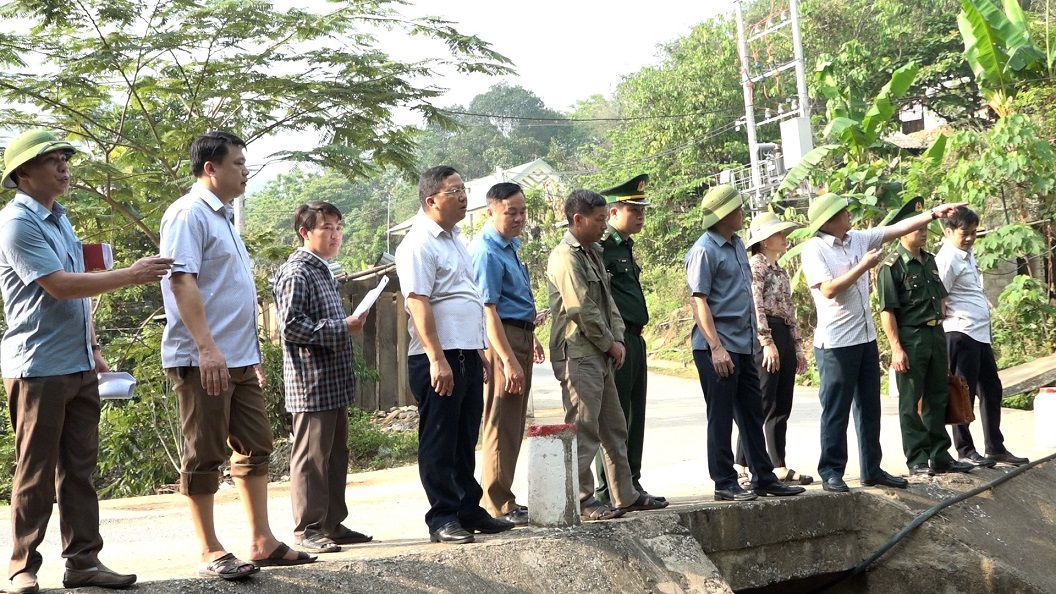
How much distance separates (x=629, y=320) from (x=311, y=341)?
6.55ft

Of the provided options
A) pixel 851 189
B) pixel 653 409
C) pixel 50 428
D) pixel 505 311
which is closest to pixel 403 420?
pixel 653 409

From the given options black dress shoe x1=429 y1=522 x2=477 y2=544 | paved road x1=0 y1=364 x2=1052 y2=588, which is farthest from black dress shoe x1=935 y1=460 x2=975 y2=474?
black dress shoe x1=429 y1=522 x2=477 y2=544

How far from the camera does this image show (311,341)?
17.0ft

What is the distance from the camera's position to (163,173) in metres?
11.4

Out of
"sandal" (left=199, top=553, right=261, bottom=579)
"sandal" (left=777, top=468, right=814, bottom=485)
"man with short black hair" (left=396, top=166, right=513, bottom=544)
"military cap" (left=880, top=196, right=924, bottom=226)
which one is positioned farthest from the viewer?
"military cap" (left=880, top=196, right=924, bottom=226)

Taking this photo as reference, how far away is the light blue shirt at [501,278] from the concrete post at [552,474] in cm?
81

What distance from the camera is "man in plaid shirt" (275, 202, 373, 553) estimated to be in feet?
16.8

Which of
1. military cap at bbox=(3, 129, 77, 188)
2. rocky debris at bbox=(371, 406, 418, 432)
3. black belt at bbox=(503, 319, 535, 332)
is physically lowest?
rocky debris at bbox=(371, 406, 418, 432)

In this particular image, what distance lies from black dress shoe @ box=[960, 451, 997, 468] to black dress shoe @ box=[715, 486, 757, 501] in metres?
2.29

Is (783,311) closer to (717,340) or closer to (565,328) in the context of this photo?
(717,340)

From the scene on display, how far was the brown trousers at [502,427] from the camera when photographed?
5688 mm

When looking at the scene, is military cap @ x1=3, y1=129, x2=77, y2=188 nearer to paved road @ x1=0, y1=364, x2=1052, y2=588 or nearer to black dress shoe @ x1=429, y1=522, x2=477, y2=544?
paved road @ x1=0, y1=364, x2=1052, y2=588

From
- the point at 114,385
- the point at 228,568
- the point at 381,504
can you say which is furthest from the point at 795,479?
the point at 114,385

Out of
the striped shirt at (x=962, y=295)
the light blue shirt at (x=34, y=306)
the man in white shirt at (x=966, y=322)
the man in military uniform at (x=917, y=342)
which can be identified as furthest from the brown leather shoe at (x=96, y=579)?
the striped shirt at (x=962, y=295)
